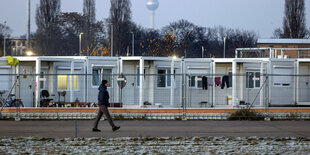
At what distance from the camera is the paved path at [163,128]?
15.7 metres

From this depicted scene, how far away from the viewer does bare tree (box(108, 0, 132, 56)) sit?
69375mm

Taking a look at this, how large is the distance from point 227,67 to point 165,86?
15.3 feet

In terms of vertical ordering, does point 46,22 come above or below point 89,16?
below

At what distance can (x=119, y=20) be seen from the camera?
6962 cm

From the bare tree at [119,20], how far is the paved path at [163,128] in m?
50.0

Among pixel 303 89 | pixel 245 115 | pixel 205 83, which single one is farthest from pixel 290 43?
pixel 245 115

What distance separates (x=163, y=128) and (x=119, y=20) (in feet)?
174

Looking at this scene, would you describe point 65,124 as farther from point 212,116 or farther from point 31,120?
point 212,116

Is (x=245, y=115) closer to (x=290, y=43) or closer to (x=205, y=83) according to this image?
(x=205, y=83)

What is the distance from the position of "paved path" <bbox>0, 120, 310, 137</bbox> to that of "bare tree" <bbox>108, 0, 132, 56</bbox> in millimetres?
49968

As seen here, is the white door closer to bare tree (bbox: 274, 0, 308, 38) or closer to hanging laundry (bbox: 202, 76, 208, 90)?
hanging laundry (bbox: 202, 76, 208, 90)

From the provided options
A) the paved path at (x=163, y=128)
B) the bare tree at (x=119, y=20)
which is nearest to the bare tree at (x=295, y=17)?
the bare tree at (x=119, y=20)

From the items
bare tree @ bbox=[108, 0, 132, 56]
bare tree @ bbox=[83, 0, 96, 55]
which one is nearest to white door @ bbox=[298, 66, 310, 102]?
bare tree @ bbox=[108, 0, 132, 56]

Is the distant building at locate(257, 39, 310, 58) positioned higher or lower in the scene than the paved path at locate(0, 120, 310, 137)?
higher
